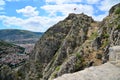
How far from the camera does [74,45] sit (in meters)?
68.1

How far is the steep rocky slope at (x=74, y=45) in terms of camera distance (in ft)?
152

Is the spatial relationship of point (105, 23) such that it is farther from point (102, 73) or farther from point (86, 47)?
point (102, 73)

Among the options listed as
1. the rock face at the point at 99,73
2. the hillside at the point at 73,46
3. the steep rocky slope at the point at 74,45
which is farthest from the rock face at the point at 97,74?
the steep rocky slope at the point at 74,45

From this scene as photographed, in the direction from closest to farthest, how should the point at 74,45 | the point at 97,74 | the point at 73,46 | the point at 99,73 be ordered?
the point at 97,74
the point at 99,73
the point at 74,45
the point at 73,46

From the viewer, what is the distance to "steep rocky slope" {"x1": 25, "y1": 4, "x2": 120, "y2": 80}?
4641 cm

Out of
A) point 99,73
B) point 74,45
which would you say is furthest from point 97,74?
point 74,45

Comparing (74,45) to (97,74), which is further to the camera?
(74,45)

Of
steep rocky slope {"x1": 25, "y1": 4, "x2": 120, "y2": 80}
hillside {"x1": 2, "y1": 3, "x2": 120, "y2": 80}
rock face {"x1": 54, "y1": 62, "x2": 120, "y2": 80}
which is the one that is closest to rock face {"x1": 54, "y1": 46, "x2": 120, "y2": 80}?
rock face {"x1": 54, "y1": 62, "x2": 120, "y2": 80}

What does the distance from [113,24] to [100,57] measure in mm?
5550

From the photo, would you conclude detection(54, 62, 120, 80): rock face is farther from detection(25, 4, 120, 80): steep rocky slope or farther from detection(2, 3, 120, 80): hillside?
detection(25, 4, 120, 80): steep rocky slope

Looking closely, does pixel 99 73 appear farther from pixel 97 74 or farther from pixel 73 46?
pixel 73 46

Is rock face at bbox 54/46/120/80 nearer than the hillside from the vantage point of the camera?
Yes

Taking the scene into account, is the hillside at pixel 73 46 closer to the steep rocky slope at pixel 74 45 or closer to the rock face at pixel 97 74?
the steep rocky slope at pixel 74 45

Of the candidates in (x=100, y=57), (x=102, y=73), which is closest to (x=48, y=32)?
(x=100, y=57)
